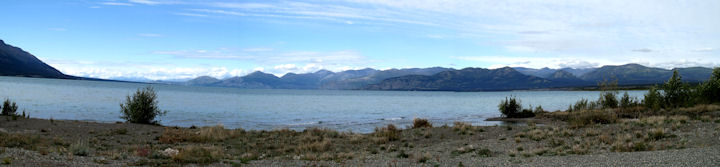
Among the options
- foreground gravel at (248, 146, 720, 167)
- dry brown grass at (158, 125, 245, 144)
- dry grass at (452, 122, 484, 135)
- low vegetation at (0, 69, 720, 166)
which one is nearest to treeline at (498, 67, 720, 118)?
low vegetation at (0, 69, 720, 166)

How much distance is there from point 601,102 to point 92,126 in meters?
38.1

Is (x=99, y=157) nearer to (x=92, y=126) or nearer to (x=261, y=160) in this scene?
(x=261, y=160)

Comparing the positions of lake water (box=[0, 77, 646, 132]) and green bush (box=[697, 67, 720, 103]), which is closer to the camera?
green bush (box=[697, 67, 720, 103])

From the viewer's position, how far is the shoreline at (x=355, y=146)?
12.6 m

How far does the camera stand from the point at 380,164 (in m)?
13.1

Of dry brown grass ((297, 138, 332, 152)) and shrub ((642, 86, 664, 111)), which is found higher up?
shrub ((642, 86, 664, 111))

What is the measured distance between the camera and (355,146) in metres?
19.8

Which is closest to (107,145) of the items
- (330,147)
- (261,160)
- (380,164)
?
(261,160)

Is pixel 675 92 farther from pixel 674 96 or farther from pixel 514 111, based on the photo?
pixel 514 111

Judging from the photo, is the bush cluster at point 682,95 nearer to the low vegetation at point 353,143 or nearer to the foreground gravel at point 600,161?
the low vegetation at point 353,143

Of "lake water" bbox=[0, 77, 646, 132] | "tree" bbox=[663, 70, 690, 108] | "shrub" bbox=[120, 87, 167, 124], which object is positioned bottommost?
"lake water" bbox=[0, 77, 646, 132]

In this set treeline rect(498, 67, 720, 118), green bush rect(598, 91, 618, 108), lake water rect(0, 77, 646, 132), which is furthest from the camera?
lake water rect(0, 77, 646, 132)

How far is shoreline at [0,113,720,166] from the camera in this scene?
1260cm

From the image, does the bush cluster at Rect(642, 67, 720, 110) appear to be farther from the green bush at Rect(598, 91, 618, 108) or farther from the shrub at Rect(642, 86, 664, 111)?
the green bush at Rect(598, 91, 618, 108)
